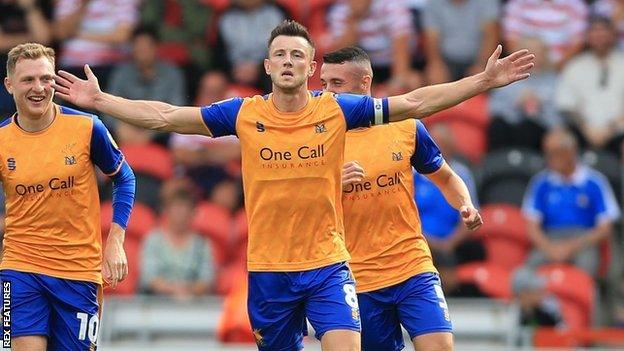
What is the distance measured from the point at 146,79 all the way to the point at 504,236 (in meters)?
4.75

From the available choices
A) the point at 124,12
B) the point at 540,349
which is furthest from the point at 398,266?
the point at 124,12

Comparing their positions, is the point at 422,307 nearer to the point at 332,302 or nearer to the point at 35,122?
the point at 332,302

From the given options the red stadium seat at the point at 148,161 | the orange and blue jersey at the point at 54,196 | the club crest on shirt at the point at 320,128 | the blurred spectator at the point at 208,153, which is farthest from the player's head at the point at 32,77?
the blurred spectator at the point at 208,153

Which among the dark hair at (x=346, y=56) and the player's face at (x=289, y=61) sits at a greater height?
the dark hair at (x=346, y=56)

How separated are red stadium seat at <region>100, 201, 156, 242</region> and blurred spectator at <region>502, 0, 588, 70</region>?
490cm

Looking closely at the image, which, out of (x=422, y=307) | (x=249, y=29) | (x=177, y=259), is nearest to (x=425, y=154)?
(x=422, y=307)

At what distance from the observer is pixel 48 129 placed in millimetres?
10031

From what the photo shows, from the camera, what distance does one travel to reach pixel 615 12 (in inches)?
688

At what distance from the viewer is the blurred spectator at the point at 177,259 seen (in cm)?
1582

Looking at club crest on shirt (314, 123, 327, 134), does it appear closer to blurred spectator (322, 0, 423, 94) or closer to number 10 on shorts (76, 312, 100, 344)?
number 10 on shorts (76, 312, 100, 344)

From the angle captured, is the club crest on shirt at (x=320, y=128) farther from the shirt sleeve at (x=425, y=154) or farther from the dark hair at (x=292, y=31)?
the shirt sleeve at (x=425, y=154)

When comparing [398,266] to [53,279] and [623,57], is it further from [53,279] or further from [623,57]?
[623,57]

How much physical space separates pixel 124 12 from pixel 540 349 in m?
6.81

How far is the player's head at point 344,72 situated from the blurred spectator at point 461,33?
263 inches
